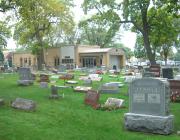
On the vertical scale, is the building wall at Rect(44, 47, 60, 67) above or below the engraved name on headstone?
above

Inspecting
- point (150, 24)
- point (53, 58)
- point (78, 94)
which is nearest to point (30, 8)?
point (78, 94)

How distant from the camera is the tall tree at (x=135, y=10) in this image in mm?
36156

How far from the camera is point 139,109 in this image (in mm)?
10984

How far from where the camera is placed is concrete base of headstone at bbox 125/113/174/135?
34.3ft

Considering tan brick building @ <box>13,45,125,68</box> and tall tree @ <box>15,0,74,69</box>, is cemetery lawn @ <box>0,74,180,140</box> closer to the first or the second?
tall tree @ <box>15,0,74,69</box>

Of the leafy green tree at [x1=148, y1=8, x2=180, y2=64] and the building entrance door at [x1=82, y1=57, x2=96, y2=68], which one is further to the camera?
the building entrance door at [x1=82, y1=57, x2=96, y2=68]

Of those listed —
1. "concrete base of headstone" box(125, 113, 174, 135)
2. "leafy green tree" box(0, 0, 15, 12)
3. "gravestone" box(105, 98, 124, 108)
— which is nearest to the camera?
"concrete base of headstone" box(125, 113, 174, 135)

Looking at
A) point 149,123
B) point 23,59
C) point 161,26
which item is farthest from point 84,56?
point 149,123

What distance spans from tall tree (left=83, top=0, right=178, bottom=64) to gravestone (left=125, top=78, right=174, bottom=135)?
2537 centimetres

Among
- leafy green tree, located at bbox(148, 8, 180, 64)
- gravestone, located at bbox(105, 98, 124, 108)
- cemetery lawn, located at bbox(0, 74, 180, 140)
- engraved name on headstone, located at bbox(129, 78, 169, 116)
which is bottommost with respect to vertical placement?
cemetery lawn, located at bbox(0, 74, 180, 140)

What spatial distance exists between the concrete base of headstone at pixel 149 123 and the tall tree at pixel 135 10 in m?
25.7

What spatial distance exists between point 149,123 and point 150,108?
0.43 m

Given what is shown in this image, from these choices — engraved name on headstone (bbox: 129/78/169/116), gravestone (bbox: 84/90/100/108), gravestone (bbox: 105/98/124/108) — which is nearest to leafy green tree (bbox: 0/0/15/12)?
gravestone (bbox: 84/90/100/108)

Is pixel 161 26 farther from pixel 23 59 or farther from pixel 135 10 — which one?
pixel 23 59
